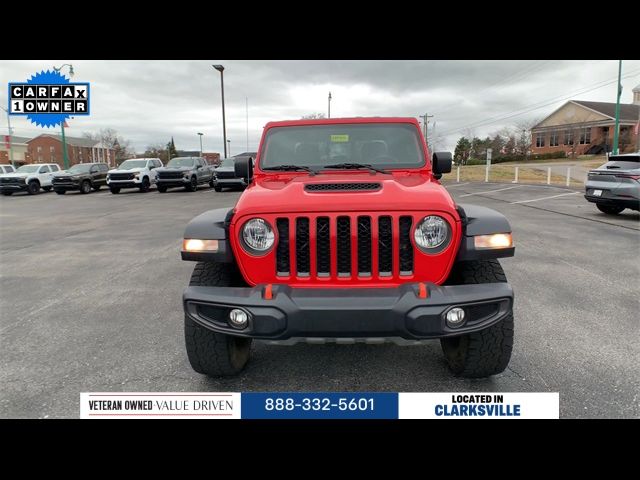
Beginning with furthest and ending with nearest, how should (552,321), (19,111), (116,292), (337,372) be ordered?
1. (19,111)
2. (116,292)
3. (552,321)
4. (337,372)

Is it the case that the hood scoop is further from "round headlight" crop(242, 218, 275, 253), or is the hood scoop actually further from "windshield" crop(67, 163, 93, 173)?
"windshield" crop(67, 163, 93, 173)

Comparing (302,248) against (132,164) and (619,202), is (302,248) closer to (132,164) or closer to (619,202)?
(619,202)

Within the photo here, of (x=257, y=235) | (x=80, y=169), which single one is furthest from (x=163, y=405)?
(x=80, y=169)

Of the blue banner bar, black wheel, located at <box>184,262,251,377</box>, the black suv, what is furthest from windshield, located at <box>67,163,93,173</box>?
the blue banner bar

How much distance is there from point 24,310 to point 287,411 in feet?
11.8

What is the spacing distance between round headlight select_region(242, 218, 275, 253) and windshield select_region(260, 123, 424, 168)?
50.4 inches

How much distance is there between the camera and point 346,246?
2.62m

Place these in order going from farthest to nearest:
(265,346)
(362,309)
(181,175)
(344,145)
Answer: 1. (181,175)
2. (344,145)
3. (265,346)
4. (362,309)

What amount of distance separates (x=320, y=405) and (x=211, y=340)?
2.72ft

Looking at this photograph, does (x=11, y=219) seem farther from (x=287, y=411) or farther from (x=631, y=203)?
(x=631, y=203)

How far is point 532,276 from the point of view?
18.6 ft

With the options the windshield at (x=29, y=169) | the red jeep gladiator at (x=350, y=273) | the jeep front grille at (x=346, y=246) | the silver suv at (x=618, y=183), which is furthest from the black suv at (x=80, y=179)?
the jeep front grille at (x=346, y=246)

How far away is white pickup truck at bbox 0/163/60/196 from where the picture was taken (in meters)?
22.9

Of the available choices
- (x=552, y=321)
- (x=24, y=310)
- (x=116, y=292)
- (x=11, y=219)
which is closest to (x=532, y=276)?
(x=552, y=321)
